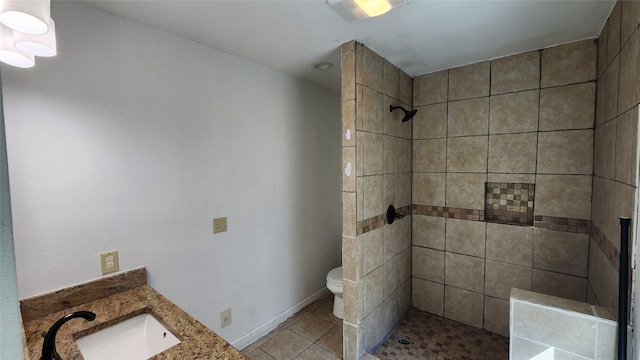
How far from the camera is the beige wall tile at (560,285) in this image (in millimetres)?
1871

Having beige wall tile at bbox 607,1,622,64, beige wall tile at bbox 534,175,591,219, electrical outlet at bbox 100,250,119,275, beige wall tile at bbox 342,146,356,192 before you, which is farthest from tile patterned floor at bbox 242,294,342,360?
beige wall tile at bbox 607,1,622,64

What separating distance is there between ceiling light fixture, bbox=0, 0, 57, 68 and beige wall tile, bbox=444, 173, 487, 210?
2494 millimetres

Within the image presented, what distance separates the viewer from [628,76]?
1.17 meters

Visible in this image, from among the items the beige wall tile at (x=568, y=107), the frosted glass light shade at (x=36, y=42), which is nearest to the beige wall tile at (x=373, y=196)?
the beige wall tile at (x=568, y=107)

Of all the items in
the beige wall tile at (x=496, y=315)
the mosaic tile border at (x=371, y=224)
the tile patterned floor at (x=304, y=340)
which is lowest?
the tile patterned floor at (x=304, y=340)

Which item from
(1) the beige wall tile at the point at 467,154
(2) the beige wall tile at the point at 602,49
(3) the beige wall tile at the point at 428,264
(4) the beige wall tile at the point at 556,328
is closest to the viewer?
(4) the beige wall tile at the point at 556,328

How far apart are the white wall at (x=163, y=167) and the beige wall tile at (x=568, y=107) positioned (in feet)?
6.01

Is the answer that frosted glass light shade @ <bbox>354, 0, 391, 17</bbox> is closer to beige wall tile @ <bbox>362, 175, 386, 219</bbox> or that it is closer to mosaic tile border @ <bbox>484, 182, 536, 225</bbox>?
beige wall tile @ <bbox>362, 175, 386, 219</bbox>

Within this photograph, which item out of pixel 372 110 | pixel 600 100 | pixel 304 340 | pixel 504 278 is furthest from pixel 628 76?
pixel 304 340

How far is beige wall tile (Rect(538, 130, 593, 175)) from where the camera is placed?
1811mm

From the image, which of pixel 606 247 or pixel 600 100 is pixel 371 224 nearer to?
pixel 606 247

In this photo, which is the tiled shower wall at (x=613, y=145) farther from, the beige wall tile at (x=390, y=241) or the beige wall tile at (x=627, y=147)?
the beige wall tile at (x=390, y=241)

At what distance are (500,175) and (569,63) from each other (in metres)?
0.86

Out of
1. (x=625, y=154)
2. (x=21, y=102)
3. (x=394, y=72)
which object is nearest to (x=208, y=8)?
(x=21, y=102)
